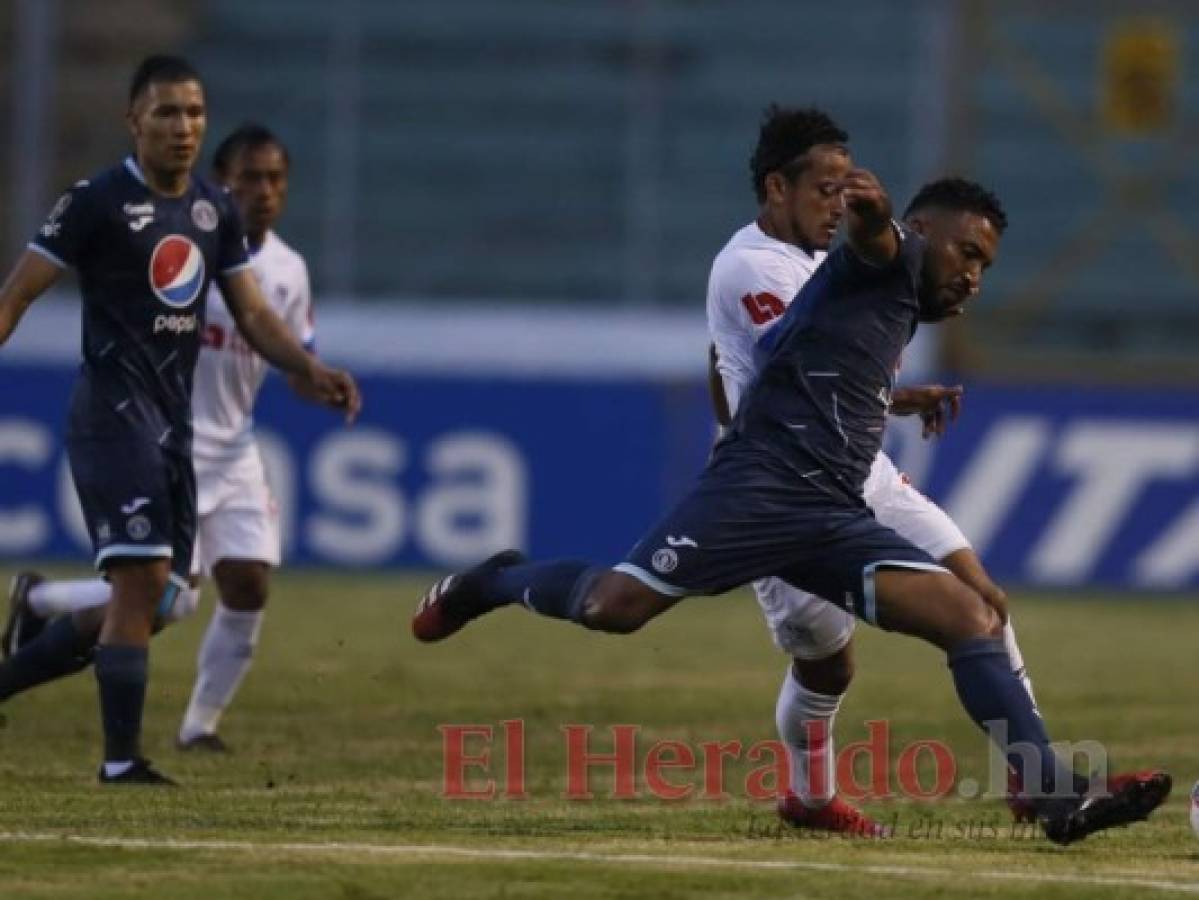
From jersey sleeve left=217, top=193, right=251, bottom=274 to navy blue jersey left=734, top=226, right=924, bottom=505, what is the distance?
7.57 ft

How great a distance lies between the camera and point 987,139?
26547 millimetres

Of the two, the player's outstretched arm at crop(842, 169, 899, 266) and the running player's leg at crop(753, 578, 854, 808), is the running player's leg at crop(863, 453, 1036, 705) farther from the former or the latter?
the player's outstretched arm at crop(842, 169, 899, 266)

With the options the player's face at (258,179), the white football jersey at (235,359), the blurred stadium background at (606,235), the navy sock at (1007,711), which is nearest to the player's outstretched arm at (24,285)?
the player's face at (258,179)

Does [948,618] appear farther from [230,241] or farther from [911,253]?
[230,241]

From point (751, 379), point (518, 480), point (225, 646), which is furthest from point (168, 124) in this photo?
point (518, 480)

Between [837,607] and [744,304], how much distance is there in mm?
901

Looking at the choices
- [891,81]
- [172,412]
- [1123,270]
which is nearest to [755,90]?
[891,81]

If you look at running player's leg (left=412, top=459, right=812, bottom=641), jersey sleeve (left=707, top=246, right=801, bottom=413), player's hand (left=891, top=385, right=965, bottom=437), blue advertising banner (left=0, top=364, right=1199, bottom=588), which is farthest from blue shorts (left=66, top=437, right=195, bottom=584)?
blue advertising banner (left=0, top=364, right=1199, bottom=588)

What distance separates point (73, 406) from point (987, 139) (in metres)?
18.4

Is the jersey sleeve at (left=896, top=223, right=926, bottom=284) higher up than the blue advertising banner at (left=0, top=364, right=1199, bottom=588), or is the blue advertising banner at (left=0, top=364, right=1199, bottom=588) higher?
the jersey sleeve at (left=896, top=223, right=926, bottom=284)

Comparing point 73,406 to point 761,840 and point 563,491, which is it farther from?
point 563,491

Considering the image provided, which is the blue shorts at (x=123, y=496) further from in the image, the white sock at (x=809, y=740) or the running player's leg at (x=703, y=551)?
the white sock at (x=809, y=740)

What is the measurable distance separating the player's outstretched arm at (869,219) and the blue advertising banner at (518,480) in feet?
37.3

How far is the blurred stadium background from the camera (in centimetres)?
1895
